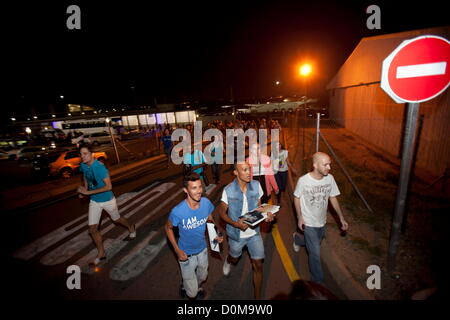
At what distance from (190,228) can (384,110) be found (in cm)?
1253

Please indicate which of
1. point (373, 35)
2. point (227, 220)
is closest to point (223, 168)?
point (227, 220)

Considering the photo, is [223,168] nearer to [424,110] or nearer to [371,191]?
[371,191]

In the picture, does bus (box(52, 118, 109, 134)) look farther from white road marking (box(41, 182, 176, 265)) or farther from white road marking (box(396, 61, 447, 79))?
white road marking (box(396, 61, 447, 79))

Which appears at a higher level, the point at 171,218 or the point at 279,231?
the point at 171,218

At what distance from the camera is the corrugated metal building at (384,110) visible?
736 centimetres

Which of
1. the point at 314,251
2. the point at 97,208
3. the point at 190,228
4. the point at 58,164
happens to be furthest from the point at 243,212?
the point at 58,164

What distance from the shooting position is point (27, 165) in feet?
59.3

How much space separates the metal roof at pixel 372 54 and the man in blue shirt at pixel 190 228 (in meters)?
7.92

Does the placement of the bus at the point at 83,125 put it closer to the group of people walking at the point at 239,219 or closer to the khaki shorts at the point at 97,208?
the khaki shorts at the point at 97,208

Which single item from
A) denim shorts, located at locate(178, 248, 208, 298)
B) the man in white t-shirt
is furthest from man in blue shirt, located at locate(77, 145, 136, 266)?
the man in white t-shirt

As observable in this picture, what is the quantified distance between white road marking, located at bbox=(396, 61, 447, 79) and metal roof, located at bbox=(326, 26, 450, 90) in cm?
586
